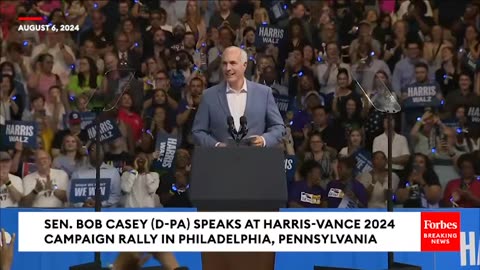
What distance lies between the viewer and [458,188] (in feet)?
38.1

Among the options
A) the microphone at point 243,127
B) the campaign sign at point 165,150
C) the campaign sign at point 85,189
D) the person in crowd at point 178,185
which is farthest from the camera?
the campaign sign at point 165,150

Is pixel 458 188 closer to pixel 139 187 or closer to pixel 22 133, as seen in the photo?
pixel 139 187

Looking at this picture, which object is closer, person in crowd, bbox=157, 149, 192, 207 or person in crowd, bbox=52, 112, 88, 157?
person in crowd, bbox=157, 149, 192, 207

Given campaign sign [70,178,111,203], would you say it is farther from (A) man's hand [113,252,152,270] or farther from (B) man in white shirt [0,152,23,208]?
(A) man's hand [113,252,152,270]

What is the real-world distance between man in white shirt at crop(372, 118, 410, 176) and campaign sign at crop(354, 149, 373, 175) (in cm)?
16

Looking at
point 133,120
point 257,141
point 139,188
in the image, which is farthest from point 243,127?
point 133,120

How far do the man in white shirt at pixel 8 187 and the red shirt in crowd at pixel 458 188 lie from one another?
411 cm

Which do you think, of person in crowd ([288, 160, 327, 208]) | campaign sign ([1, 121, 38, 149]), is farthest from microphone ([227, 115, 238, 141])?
campaign sign ([1, 121, 38, 149])

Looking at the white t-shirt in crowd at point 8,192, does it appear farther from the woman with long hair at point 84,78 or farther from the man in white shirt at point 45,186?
the woman with long hair at point 84,78

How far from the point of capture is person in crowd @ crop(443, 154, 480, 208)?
1140cm

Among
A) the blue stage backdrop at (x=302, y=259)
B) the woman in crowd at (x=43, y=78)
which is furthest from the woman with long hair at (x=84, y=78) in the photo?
the blue stage backdrop at (x=302, y=259)

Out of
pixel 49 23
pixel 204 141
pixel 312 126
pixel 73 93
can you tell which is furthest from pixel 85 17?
pixel 204 141

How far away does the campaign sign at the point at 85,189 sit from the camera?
35.3 ft

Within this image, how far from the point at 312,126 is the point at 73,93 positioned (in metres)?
2.70
